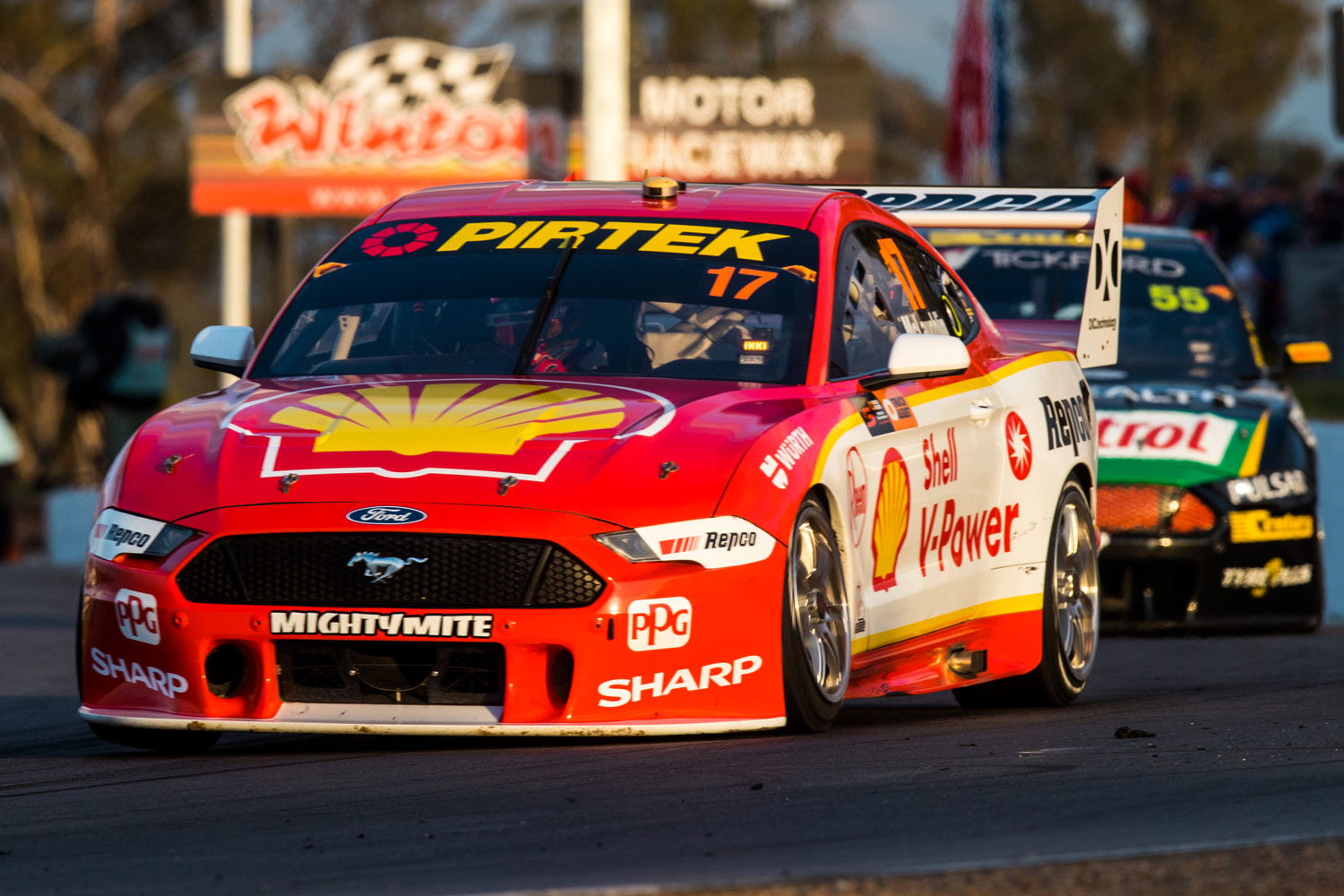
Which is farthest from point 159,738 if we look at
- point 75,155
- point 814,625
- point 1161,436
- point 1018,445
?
point 75,155

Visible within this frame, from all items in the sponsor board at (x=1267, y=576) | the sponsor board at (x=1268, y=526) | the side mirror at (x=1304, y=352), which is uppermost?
the side mirror at (x=1304, y=352)

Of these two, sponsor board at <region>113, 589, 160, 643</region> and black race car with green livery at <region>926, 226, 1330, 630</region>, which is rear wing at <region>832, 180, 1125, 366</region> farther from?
sponsor board at <region>113, 589, 160, 643</region>

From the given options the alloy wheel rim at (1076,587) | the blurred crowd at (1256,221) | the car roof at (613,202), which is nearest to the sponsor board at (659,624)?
the car roof at (613,202)

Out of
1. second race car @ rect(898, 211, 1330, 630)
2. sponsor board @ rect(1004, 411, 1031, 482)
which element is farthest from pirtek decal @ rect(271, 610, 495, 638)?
second race car @ rect(898, 211, 1330, 630)

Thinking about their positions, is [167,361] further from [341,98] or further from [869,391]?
[869,391]

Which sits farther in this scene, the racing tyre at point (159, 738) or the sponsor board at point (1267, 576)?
the sponsor board at point (1267, 576)

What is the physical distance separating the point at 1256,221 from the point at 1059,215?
14448mm

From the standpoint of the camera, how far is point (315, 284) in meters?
7.88

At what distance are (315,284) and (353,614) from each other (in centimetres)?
178

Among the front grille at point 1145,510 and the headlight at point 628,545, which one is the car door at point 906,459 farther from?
the front grille at point 1145,510

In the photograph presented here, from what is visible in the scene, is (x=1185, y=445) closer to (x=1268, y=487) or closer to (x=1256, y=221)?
(x=1268, y=487)

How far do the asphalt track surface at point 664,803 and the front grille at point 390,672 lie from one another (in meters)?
0.17

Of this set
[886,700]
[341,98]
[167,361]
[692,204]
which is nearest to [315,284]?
[692,204]

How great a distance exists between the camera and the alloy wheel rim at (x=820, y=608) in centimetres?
667
